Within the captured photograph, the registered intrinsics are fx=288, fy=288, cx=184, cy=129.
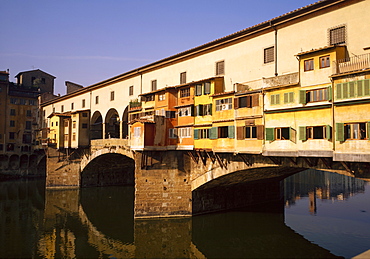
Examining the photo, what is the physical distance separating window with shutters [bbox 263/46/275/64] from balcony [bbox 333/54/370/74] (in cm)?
621

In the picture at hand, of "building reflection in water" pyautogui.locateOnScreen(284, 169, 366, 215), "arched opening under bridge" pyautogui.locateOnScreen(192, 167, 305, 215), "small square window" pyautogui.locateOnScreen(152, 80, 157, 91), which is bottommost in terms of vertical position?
"building reflection in water" pyautogui.locateOnScreen(284, 169, 366, 215)

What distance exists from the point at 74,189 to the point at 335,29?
47.2 m

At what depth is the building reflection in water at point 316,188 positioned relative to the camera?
41850 mm

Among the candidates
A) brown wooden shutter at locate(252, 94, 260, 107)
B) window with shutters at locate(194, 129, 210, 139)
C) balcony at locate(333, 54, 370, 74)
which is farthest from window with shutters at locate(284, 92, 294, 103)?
window with shutters at locate(194, 129, 210, 139)

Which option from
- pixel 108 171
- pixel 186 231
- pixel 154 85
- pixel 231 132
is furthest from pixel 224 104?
pixel 108 171

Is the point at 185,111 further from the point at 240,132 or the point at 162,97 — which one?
the point at 240,132

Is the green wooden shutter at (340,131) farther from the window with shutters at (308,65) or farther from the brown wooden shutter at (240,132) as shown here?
the brown wooden shutter at (240,132)

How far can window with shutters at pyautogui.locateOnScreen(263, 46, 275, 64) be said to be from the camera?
2437 cm

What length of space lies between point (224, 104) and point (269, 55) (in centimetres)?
567

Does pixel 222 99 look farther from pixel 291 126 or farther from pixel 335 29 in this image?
pixel 335 29

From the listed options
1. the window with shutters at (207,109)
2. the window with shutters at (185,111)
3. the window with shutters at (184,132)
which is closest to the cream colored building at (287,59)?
the window with shutters at (207,109)

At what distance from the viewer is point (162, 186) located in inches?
1200

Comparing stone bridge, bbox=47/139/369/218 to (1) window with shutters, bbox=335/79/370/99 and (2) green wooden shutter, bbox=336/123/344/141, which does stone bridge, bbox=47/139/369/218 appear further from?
(1) window with shutters, bbox=335/79/370/99

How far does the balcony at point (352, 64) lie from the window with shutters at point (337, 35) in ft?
5.59
